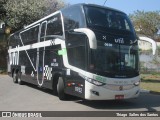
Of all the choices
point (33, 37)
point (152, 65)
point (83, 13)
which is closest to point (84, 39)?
point (83, 13)

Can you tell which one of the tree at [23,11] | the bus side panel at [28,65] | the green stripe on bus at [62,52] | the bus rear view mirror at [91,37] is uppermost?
the tree at [23,11]

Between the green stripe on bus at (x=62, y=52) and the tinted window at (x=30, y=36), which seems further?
the tinted window at (x=30, y=36)

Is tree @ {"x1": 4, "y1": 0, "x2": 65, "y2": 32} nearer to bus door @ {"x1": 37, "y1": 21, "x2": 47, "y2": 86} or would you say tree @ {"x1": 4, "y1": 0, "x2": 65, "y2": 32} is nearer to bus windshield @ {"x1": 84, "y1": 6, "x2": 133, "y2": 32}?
bus door @ {"x1": 37, "y1": 21, "x2": 47, "y2": 86}

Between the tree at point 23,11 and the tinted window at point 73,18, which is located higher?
the tree at point 23,11

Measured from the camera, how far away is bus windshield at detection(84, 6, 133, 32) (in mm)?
13648

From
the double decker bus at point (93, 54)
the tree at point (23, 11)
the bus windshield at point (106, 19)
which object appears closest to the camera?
the double decker bus at point (93, 54)

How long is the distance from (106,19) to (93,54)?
178 cm

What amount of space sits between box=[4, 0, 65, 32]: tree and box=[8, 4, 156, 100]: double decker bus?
23.5m

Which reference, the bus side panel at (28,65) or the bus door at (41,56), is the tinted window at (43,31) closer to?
the bus door at (41,56)

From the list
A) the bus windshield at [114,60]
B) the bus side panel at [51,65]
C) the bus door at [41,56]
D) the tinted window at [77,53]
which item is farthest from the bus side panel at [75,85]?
the bus door at [41,56]

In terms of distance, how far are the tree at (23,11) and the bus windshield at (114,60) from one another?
88.0ft

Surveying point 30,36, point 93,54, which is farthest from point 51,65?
point 30,36

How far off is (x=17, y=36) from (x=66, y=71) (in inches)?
423

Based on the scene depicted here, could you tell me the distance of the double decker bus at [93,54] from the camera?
1309 cm
